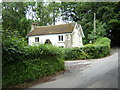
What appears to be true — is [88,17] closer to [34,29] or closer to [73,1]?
[73,1]

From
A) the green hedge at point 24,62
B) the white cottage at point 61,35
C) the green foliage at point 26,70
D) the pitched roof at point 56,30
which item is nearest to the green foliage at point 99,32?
the white cottage at point 61,35

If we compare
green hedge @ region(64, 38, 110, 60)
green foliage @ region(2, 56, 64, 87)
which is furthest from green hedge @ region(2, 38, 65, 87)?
green hedge @ region(64, 38, 110, 60)

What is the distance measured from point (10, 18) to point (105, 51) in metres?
25.8

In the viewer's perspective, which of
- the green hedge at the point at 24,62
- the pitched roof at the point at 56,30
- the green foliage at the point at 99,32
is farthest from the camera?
the pitched roof at the point at 56,30

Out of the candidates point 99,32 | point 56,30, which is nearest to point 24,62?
point 56,30

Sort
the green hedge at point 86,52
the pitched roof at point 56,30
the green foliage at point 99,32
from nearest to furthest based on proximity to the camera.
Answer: the green hedge at point 86,52
the green foliage at point 99,32
the pitched roof at point 56,30

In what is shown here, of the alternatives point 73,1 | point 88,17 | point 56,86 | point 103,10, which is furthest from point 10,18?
point 56,86

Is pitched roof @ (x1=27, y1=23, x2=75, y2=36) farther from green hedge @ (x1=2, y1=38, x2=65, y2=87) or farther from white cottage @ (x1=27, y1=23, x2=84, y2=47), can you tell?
green hedge @ (x1=2, y1=38, x2=65, y2=87)

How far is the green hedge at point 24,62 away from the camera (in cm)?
504

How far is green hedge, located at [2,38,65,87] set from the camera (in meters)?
Result: 5.04

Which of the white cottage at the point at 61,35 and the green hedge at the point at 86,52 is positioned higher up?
the white cottage at the point at 61,35

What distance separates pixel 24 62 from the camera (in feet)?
18.6

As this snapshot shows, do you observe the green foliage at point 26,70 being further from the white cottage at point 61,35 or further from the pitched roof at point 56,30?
the pitched roof at point 56,30

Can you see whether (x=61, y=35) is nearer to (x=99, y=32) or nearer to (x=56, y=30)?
(x=56, y=30)
